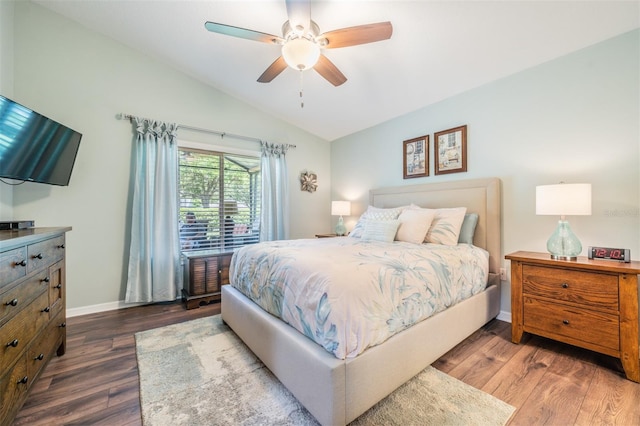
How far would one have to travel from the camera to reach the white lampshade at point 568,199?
6.22ft

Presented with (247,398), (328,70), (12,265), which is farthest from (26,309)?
(328,70)

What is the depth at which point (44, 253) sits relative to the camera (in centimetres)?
164

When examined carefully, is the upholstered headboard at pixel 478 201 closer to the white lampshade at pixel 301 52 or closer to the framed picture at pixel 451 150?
the framed picture at pixel 451 150

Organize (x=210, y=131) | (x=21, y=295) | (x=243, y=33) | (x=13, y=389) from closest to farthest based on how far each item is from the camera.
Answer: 1. (x=13, y=389)
2. (x=21, y=295)
3. (x=243, y=33)
4. (x=210, y=131)

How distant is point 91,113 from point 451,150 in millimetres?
4142

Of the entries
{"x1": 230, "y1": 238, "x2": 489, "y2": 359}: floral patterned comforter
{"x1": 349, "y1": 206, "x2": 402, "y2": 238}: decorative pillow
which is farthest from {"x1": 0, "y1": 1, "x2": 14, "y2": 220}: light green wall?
{"x1": 349, "y1": 206, "x2": 402, "y2": 238}: decorative pillow

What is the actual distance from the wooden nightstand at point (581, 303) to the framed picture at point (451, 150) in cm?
123

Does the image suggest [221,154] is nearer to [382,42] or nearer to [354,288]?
[382,42]

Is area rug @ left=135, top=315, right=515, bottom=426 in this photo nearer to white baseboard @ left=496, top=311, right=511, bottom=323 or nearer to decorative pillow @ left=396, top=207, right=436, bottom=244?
decorative pillow @ left=396, top=207, right=436, bottom=244

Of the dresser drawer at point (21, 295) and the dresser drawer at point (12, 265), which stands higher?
the dresser drawer at point (12, 265)

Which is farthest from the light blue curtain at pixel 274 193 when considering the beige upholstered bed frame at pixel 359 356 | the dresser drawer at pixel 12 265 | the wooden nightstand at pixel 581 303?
the wooden nightstand at pixel 581 303

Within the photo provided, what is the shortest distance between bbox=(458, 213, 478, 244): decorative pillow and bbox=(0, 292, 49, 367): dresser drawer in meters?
3.36

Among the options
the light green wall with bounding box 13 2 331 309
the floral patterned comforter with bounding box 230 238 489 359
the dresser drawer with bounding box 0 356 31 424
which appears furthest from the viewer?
the light green wall with bounding box 13 2 331 309

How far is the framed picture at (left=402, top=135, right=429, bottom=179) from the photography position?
334 cm
